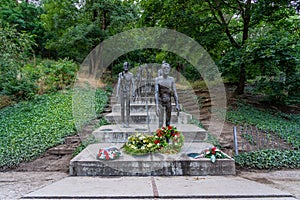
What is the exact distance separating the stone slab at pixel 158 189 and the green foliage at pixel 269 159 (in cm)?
112

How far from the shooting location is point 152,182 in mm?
3928

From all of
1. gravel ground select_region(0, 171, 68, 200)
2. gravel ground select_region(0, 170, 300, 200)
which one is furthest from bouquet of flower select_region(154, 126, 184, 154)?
gravel ground select_region(0, 171, 68, 200)

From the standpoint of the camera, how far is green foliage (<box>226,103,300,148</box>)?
6.62 meters

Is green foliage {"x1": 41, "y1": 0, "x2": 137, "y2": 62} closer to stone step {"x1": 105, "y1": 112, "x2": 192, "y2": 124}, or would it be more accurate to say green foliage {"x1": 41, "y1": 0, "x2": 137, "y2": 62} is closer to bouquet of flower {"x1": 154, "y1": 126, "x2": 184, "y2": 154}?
stone step {"x1": 105, "y1": 112, "x2": 192, "y2": 124}

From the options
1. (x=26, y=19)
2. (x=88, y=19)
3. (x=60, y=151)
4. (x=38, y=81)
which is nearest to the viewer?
(x=60, y=151)

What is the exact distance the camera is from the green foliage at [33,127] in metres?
5.45

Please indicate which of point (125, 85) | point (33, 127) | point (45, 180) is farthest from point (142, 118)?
point (45, 180)

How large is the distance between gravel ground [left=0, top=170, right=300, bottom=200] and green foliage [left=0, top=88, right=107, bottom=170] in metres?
0.76

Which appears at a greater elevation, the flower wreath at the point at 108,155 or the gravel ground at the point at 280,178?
the flower wreath at the point at 108,155

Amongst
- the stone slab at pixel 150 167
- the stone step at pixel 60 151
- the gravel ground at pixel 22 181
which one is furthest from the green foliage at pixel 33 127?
the stone slab at pixel 150 167

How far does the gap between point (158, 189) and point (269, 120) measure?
6331 mm

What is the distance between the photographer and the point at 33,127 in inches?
271

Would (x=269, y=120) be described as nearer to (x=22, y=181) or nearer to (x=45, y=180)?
(x=45, y=180)

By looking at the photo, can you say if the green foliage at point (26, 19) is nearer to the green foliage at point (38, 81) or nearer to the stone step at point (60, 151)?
the green foliage at point (38, 81)
